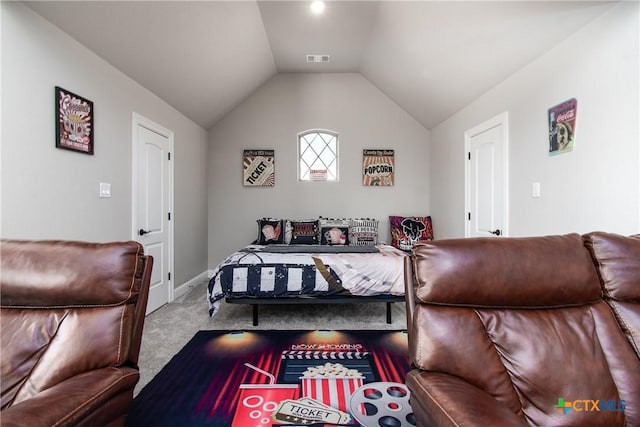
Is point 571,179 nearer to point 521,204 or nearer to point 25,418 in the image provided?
point 521,204

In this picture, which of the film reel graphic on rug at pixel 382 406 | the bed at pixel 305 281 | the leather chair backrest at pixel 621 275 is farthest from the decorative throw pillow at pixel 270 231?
the leather chair backrest at pixel 621 275

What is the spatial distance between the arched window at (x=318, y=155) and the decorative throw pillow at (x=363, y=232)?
855mm

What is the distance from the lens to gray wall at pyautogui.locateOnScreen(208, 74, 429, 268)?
15.0ft

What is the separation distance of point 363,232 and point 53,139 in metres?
3.47

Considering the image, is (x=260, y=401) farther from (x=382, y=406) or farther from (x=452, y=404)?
(x=452, y=404)

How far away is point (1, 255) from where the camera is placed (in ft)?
3.42

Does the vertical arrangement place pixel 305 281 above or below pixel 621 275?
below

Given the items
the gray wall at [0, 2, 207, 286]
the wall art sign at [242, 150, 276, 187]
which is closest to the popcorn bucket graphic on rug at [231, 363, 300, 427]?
the gray wall at [0, 2, 207, 286]

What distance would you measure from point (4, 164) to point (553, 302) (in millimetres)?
2781

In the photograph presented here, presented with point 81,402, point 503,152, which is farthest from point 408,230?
point 81,402

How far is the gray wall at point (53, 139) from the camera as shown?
5.43 ft

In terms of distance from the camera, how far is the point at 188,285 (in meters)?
3.88

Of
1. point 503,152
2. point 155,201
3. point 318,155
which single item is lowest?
point 155,201

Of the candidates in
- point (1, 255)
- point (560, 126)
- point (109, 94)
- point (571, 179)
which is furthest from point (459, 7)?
point (1, 255)
